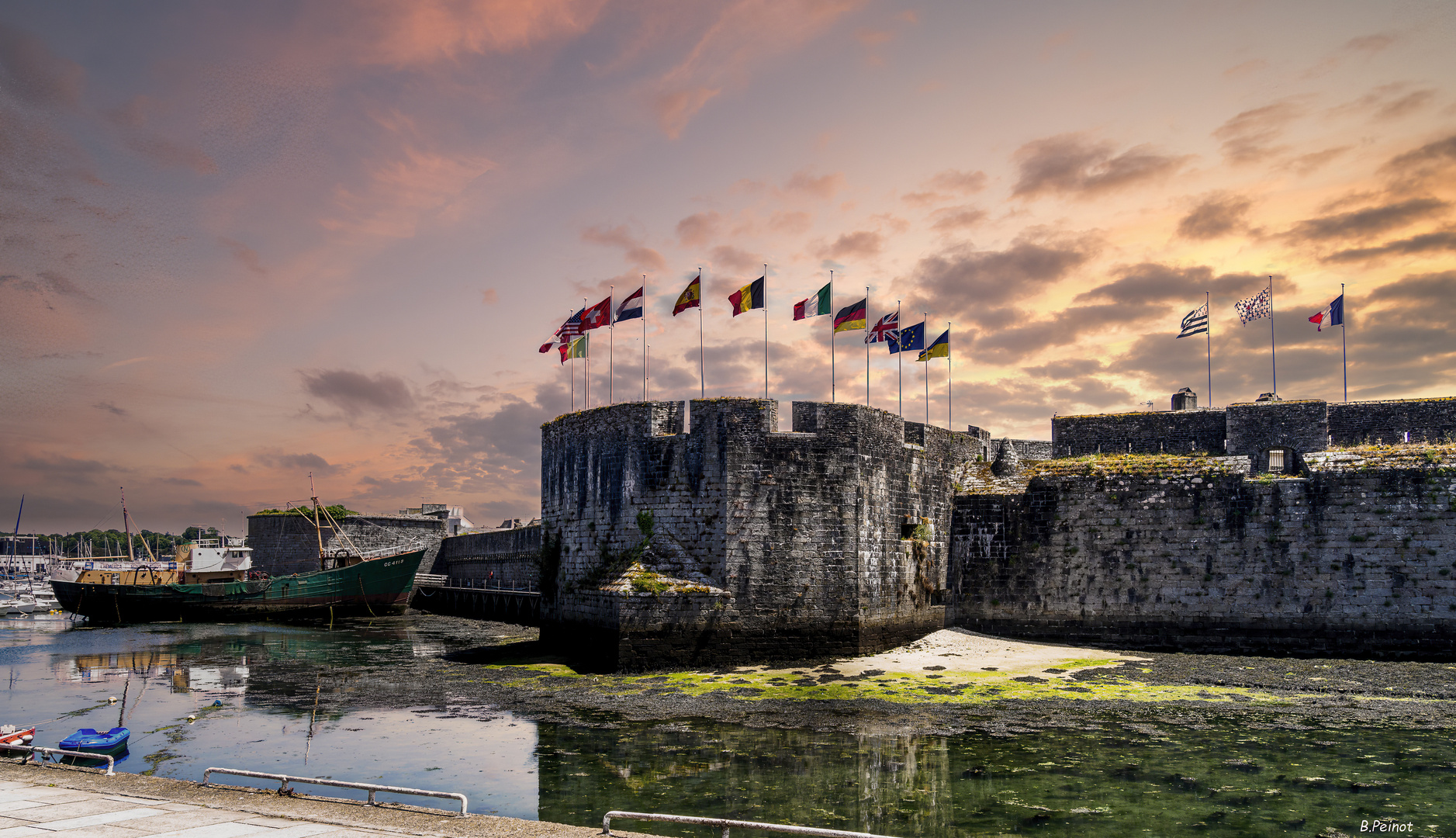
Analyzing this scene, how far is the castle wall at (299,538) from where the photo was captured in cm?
5109

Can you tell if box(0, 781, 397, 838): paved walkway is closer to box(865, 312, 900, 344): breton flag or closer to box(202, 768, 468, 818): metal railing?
box(202, 768, 468, 818): metal railing

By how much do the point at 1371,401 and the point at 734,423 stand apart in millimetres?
18247

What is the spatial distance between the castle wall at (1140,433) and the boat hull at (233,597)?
100ft

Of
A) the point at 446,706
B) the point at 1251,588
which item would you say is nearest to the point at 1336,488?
the point at 1251,588

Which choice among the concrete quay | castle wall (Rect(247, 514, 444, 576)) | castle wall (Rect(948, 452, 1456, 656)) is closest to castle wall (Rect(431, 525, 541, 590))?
castle wall (Rect(247, 514, 444, 576))

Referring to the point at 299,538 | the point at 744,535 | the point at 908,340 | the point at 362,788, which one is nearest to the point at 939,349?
the point at 908,340

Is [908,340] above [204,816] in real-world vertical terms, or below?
above

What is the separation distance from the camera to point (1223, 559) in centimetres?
1988

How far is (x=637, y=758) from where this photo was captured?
445 inches

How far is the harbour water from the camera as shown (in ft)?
29.6

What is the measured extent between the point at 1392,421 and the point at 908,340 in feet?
43.9

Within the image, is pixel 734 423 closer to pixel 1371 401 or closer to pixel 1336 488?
pixel 1336 488

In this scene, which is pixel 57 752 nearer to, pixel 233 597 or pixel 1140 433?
pixel 1140 433

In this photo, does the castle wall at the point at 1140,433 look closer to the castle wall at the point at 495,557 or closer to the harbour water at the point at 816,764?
the harbour water at the point at 816,764
